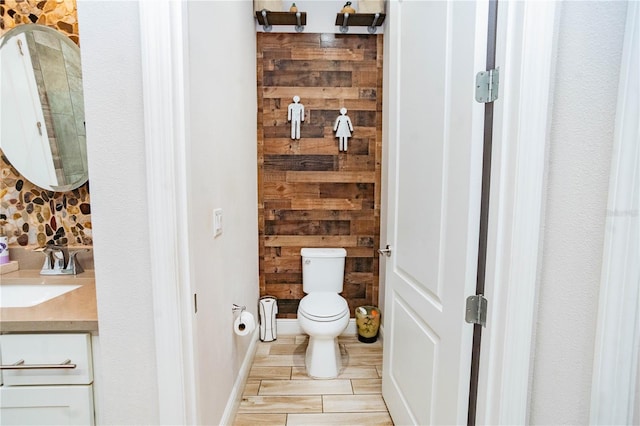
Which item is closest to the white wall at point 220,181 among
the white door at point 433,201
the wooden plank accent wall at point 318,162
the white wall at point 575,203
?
the wooden plank accent wall at point 318,162

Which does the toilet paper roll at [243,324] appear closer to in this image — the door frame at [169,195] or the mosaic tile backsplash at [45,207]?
the door frame at [169,195]

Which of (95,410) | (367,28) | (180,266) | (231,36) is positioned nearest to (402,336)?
(180,266)

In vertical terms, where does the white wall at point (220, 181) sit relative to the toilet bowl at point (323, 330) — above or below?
above

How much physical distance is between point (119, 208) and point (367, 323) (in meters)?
2.08

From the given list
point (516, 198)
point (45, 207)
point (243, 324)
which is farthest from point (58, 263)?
point (516, 198)

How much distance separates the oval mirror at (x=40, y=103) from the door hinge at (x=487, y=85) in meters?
1.71

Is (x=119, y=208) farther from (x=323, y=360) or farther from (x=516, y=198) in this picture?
(x=323, y=360)

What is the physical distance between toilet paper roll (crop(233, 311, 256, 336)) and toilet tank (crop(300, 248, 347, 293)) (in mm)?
862

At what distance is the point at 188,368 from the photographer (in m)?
0.93

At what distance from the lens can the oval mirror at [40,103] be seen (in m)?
1.43

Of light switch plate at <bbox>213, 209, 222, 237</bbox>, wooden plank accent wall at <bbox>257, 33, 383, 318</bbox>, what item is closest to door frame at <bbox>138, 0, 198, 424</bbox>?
light switch plate at <bbox>213, 209, 222, 237</bbox>

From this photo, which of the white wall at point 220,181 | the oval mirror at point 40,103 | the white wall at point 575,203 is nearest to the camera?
the white wall at point 575,203

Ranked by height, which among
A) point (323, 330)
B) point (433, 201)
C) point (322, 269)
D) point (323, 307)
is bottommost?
point (323, 330)

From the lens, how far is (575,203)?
793 millimetres
